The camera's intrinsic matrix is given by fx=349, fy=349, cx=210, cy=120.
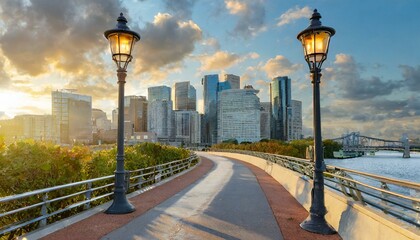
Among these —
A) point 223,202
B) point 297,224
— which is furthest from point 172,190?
point 297,224

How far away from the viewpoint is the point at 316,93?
9023 millimetres

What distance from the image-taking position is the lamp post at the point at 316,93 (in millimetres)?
8602

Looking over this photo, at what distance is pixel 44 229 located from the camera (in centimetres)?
809

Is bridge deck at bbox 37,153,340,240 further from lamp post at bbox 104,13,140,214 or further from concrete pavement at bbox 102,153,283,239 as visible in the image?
lamp post at bbox 104,13,140,214

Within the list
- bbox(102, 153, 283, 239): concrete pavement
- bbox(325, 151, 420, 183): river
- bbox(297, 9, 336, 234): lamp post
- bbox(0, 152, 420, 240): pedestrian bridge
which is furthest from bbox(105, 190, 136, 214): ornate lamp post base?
bbox(325, 151, 420, 183): river

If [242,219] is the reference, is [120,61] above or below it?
above

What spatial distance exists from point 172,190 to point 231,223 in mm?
7384

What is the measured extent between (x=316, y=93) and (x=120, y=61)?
609 cm

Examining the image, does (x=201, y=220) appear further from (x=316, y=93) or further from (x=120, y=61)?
(x=120, y=61)

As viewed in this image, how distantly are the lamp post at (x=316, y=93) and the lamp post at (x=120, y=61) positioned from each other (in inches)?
207

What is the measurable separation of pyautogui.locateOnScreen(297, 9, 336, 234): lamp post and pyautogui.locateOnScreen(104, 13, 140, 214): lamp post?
525cm

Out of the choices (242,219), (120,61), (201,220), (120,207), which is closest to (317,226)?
(242,219)

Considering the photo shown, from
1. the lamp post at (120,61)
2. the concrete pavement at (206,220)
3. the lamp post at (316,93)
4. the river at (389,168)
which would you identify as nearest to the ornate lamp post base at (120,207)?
the lamp post at (120,61)

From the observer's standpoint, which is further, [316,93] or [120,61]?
[120,61]
